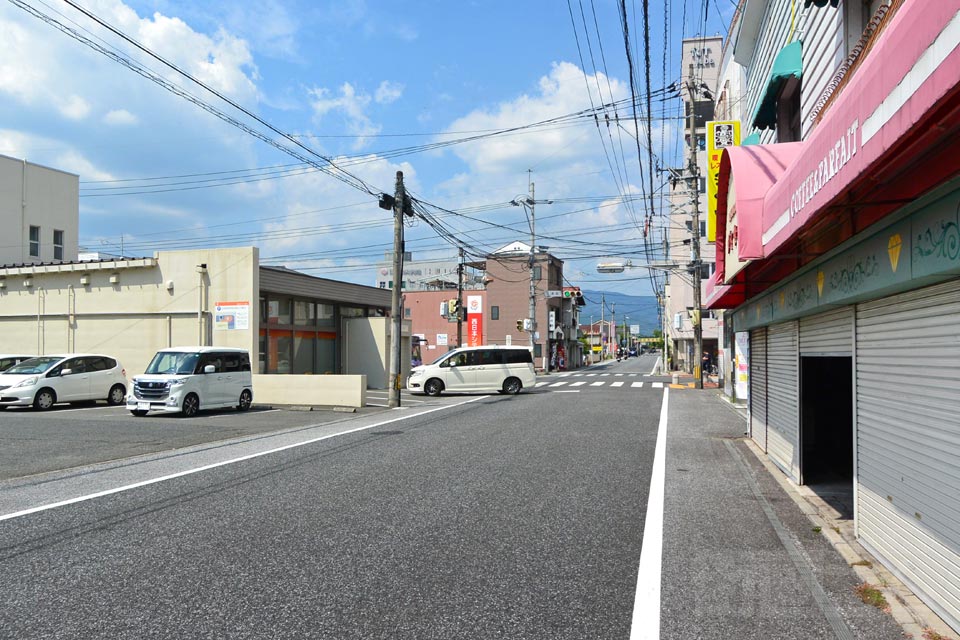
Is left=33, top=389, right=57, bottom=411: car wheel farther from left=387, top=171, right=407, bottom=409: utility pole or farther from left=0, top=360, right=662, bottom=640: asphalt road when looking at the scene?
left=0, top=360, right=662, bottom=640: asphalt road

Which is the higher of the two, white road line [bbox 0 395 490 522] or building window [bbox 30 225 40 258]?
building window [bbox 30 225 40 258]

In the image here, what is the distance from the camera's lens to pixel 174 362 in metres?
18.7

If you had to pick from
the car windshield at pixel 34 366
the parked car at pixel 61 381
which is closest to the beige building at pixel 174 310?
A: the parked car at pixel 61 381

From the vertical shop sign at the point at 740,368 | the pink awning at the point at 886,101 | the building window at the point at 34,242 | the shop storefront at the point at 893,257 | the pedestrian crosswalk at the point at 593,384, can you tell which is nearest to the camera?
the pink awning at the point at 886,101

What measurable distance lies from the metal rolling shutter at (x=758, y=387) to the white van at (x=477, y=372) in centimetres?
1489

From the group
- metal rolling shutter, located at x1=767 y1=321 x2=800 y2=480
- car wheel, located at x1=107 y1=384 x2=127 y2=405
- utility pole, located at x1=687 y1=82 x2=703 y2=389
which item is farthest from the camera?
utility pole, located at x1=687 y1=82 x2=703 y2=389

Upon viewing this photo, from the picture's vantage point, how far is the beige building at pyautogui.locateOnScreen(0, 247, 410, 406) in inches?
966

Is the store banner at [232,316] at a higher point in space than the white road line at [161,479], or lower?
→ higher

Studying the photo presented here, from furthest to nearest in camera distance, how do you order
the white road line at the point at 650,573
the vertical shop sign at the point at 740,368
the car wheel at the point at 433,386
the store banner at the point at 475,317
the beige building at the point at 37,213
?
the store banner at the point at 475,317 → the beige building at the point at 37,213 → the car wheel at the point at 433,386 → the vertical shop sign at the point at 740,368 → the white road line at the point at 650,573

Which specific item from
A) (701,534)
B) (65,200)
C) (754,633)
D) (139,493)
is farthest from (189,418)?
(65,200)

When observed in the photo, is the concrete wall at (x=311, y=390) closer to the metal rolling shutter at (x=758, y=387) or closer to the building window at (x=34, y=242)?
the metal rolling shutter at (x=758, y=387)

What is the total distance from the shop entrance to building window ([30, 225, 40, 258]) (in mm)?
34551

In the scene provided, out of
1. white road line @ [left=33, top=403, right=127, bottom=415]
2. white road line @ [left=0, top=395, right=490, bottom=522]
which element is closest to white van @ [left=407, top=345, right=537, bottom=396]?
white road line @ [left=33, top=403, right=127, bottom=415]

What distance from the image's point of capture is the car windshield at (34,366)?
783 inches
